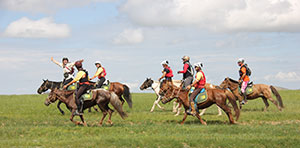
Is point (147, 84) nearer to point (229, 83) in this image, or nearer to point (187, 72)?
point (229, 83)

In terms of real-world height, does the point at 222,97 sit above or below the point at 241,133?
above

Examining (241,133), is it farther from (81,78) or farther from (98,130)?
(81,78)

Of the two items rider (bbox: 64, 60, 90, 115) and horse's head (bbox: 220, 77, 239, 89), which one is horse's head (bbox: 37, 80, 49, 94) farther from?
horse's head (bbox: 220, 77, 239, 89)

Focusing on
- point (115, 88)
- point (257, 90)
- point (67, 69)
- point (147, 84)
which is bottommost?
point (257, 90)

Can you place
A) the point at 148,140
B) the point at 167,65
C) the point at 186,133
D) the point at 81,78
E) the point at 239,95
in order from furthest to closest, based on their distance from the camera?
the point at 239,95 < the point at 167,65 < the point at 81,78 < the point at 186,133 < the point at 148,140

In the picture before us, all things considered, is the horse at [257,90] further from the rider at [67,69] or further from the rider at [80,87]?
the rider at [80,87]

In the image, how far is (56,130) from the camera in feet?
43.9

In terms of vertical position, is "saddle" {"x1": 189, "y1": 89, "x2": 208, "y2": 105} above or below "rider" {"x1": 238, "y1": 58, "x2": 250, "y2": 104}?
below

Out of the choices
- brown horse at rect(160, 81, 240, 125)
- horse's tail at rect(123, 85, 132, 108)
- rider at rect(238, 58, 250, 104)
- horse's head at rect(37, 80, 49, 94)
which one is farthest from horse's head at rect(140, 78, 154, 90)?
brown horse at rect(160, 81, 240, 125)

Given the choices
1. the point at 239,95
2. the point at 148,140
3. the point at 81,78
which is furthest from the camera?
the point at 239,95

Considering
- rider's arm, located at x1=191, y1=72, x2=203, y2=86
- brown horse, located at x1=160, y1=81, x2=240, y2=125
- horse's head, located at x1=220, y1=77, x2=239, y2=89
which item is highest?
rider's arm, located at x1=191, y1=72, x2=203, y2=86

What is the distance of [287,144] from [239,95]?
383 inches

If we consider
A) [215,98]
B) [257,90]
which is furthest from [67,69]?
[257,90]

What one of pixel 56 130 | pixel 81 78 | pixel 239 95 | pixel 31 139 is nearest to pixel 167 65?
pixel 239 95
